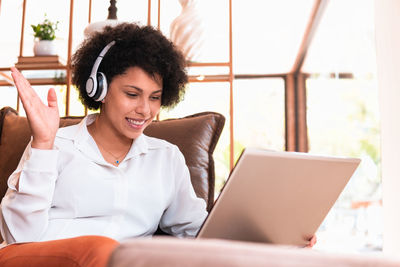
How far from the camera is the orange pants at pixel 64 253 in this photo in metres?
0.64

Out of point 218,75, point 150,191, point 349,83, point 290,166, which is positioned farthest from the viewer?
point 349,83

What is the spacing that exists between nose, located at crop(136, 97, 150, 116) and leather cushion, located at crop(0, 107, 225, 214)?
0.89 ft

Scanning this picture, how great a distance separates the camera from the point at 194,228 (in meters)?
1.39

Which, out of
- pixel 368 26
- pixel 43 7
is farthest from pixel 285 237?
pixel 368 26

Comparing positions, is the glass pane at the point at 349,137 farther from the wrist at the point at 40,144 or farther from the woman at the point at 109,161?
the wrist at the point at 40,144

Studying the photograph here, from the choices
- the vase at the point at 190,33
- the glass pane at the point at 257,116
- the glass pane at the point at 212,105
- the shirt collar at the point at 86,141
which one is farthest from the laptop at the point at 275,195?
the glass pane at the point at 257,116

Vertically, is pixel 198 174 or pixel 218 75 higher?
pixel 218 75

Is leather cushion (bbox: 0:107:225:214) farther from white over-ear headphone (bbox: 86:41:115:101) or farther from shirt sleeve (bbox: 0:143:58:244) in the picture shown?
shirt sleeve (bbox: 0:143:58:244)

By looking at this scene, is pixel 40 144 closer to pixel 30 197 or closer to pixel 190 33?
pixel 30 197

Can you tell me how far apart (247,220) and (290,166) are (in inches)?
7.0

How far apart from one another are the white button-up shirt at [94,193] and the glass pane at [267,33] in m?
2.91

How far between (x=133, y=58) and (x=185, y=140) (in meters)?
0.36

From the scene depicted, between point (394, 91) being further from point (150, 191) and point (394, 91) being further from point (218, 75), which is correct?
point (150, 191)

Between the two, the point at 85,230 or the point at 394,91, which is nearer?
the point at 85,230
